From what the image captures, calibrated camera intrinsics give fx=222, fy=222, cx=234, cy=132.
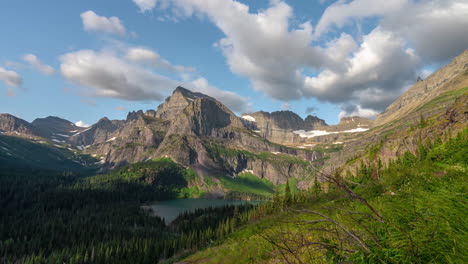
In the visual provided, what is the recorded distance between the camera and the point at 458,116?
80125 millimetres

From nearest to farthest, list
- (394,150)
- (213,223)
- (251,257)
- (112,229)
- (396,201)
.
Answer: (396,201), (251,257), (394,150), (213,223), (112,229)

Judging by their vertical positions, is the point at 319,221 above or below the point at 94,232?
above

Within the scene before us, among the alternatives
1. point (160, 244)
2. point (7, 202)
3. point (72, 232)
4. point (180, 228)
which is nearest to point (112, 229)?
point (72, 232)

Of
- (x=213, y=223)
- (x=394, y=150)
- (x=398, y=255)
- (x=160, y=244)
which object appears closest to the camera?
(x=398, y=255)

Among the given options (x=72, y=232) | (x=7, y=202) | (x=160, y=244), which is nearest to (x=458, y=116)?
(x=160, y=244)

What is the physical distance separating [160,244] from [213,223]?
3531 cm

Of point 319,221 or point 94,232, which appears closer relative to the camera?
point 319,221

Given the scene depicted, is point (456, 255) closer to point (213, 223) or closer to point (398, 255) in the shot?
point (398, 255)

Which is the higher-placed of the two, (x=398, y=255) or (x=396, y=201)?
(x=396, y=201)

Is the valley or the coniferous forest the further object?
the coniferous forest

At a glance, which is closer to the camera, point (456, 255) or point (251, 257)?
point (456, 255)

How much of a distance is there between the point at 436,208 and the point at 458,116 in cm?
11104

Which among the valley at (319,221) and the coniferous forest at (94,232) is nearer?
the valley at (319,221)

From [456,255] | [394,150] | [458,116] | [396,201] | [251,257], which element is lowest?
[251,257]
